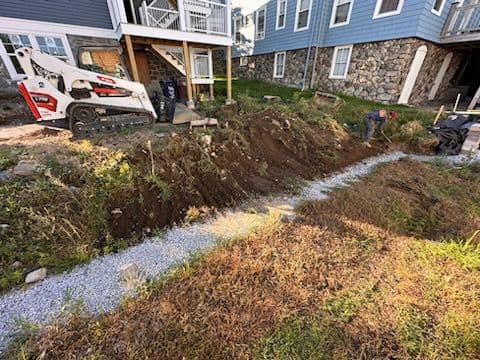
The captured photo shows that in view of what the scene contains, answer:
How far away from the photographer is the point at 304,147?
5.58m

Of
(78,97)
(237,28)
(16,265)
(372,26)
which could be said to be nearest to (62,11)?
(78,97)

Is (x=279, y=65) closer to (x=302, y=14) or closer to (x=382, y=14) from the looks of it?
(x=302, y=14)

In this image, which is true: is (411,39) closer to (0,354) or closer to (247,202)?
(247,202)

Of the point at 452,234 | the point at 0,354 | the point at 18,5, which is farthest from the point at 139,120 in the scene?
the point at 452,234

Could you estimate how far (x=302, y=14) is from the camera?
1110cm

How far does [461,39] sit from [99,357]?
44.9 feet

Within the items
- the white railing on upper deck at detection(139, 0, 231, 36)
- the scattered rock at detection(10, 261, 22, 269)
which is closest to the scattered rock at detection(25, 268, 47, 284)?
the scattered rock at detection(10, 261, 22, 269)

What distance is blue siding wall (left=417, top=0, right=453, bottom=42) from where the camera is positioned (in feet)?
25.0

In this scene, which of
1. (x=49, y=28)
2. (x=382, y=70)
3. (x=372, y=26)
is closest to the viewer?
(x=49, y=28)

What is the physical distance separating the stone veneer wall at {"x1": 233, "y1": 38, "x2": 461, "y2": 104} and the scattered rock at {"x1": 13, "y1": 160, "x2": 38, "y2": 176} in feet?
38.8

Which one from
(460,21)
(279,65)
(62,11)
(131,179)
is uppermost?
(460,21)

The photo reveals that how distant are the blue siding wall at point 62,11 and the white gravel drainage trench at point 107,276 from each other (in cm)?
879

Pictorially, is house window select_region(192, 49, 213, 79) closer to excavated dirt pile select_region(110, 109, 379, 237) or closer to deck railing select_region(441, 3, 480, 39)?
excavated dirt pile select_region(110, 109, 379, 237)

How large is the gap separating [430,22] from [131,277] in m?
12.6
